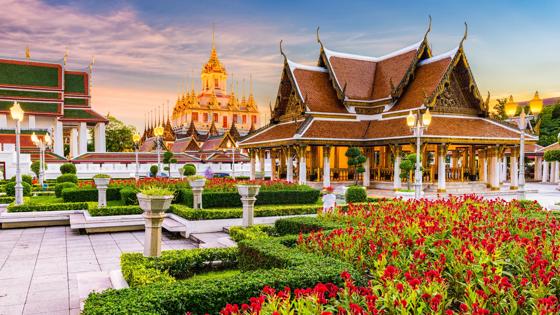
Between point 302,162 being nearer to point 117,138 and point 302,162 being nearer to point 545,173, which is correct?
point 545,173

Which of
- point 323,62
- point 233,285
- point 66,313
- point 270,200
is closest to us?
point 233,285

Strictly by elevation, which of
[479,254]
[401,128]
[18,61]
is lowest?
[479,254]

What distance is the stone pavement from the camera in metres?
6.65

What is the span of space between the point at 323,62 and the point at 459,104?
29.7 ft

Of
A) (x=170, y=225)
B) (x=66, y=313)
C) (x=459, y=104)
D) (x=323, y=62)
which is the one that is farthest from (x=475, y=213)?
(x=323, y=62)

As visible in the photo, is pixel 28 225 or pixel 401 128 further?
pixel 401 128

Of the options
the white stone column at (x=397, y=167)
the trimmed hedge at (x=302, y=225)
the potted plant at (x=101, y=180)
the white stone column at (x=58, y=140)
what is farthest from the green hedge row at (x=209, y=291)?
Result: the white stone column at (x=58, y=140)

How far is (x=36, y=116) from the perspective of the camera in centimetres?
4438

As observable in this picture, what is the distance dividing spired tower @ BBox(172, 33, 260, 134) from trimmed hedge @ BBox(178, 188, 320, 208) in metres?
64.2

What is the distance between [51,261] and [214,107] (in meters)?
74.4

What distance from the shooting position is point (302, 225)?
955 cm

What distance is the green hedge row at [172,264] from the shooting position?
20.7 ft

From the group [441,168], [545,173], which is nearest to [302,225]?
[441,168]

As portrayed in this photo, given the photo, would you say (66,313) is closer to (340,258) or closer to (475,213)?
(340,258)
